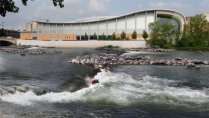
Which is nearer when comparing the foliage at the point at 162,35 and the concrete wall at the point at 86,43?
the foliage at the point at 162,35

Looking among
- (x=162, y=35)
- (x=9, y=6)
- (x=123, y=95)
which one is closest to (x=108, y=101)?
(x=123, y=95)

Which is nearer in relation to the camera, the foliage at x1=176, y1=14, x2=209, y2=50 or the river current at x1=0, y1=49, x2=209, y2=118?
the river current at x1=0, y1=49, x2=209, y2=118

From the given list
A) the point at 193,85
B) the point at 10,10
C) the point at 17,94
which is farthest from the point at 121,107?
the point at 193,85

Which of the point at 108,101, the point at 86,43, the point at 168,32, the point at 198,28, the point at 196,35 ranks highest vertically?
the point at 198,28

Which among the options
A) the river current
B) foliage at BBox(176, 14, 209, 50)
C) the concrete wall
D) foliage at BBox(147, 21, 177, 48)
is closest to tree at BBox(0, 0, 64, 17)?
the river current

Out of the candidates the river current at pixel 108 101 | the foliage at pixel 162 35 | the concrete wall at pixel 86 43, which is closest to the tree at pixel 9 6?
the river current at pixel 108 101

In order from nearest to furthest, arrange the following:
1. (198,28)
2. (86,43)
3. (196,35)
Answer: (196,35)
(198,28)
(86,43)

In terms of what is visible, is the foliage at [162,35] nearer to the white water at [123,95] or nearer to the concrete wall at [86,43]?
the concrete wall at [86,43]

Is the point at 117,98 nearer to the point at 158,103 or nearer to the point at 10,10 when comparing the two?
the point at 158,103

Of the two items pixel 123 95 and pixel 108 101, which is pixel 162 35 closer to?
pixel 123 95

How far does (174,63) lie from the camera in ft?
235

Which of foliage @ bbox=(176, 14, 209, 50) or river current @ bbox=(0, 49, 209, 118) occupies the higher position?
foliage @ bbox=(176, 14, 209, 50)

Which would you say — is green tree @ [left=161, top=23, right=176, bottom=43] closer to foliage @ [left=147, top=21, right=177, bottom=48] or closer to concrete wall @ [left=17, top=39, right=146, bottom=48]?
foliage @ [left=147, top=21, right=177, bottom=48]

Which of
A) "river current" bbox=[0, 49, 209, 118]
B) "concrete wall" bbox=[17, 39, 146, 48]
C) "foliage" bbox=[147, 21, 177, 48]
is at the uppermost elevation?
"foliage" bbox=[147, 21, 177, 48]
